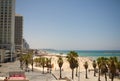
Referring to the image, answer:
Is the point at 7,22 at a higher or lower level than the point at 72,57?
higher

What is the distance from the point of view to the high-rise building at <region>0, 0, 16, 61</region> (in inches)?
7141

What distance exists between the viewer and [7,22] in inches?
7210

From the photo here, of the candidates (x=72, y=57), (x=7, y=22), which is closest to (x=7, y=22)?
(x=7, y=22)

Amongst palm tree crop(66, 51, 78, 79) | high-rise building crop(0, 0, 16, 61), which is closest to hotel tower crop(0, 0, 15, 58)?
high-rise building crop(0, 0, 16, 61)

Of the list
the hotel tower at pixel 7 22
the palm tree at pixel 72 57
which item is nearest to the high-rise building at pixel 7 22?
the hotel tower at pixel 7 22

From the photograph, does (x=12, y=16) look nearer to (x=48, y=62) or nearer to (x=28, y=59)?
(x=28, y=59)

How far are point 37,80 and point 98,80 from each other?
18110 millimetres

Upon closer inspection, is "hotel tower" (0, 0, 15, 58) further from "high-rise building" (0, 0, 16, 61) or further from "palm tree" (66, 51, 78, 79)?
"palm tree" (66, 51, 78, 79)

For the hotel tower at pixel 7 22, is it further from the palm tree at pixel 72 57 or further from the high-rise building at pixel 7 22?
the palm tree at pixel 72 57

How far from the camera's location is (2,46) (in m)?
178

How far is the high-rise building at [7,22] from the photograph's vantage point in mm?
181375

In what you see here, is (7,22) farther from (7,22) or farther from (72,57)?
(72,57)

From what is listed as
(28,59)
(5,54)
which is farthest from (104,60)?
(5,54)

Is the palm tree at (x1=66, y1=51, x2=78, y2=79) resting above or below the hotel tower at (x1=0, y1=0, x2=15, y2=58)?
below
